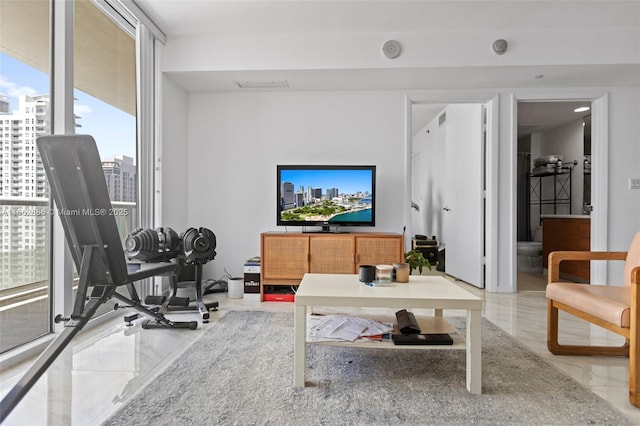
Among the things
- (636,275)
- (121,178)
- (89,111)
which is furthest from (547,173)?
(89,111)

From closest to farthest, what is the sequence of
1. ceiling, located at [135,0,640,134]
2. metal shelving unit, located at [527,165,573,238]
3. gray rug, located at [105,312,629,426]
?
gray rug, located at [105,312,629,426] < ceiling, located at [135,0,640,134] < metal shelving unit, located at [527,165,573,238]

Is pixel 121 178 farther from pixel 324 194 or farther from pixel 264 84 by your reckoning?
pixel 324 194

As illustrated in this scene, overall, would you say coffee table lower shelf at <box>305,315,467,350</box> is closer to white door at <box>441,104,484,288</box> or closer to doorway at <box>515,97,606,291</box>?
white door at <box>441,104,484,288</box>

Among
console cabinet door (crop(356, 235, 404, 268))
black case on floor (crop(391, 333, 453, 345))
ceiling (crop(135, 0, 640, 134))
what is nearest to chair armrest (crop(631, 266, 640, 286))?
black case on floor (crop(391, 333, 453, 345))

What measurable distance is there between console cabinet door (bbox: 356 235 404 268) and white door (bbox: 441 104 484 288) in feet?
3.69

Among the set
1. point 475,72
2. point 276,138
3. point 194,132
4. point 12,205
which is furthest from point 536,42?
point 12,205

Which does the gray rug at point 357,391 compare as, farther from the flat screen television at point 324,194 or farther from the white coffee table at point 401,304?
the flat screen television at point 324,194

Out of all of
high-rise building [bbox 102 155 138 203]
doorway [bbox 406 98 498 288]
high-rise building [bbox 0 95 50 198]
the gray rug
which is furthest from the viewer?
doorway [bbox 406 98 498 288]

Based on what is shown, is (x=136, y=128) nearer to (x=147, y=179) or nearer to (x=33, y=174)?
(x=147, y=179)

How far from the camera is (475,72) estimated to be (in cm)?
343

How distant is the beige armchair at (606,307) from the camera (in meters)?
1.54

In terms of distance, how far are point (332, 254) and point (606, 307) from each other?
220cm

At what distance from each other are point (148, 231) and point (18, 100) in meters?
1.04

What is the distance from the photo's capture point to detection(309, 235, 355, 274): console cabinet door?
11.5ft
